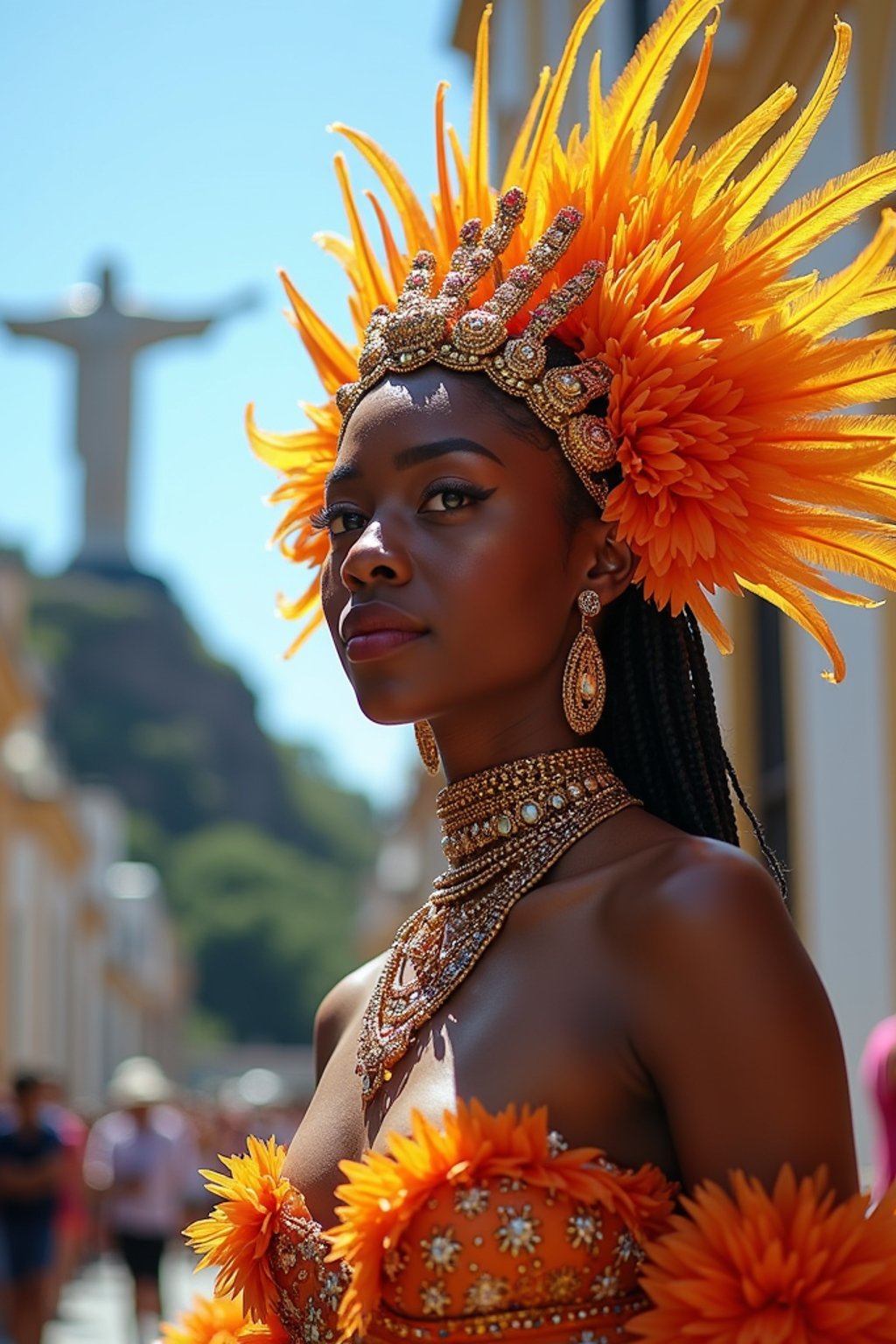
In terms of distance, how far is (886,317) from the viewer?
5.93 meters

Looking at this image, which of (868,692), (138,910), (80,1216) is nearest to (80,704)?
(138,910)

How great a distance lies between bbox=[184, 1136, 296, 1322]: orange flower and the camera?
95.0 inches

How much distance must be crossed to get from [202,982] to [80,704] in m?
17.2

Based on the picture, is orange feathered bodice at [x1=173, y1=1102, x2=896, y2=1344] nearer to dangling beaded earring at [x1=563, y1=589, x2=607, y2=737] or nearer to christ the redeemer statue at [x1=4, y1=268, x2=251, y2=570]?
dangling beaded earring at [x1=563, y1=589, x2=607, y2=737]

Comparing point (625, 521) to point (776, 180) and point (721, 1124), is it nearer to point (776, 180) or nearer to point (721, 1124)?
point (776, 180)

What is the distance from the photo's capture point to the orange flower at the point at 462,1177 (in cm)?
207

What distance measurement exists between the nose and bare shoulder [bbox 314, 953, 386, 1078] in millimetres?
584

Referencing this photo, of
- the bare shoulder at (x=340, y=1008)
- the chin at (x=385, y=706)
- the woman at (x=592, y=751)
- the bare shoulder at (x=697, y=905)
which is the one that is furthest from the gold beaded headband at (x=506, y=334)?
the bare shoulder at (x=340, y=1008)

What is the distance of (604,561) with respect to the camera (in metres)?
2.47

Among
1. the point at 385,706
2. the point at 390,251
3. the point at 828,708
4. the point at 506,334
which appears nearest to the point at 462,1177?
the point at 385,706

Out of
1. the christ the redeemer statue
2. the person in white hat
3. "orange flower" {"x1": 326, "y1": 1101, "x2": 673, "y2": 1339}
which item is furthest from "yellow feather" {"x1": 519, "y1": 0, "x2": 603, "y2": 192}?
the christ the redeemer statue

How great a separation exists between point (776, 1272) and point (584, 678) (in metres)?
0.78

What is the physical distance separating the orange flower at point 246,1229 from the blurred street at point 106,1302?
872 cm

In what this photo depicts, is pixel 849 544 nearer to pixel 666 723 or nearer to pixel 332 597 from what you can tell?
pixel 666 723
